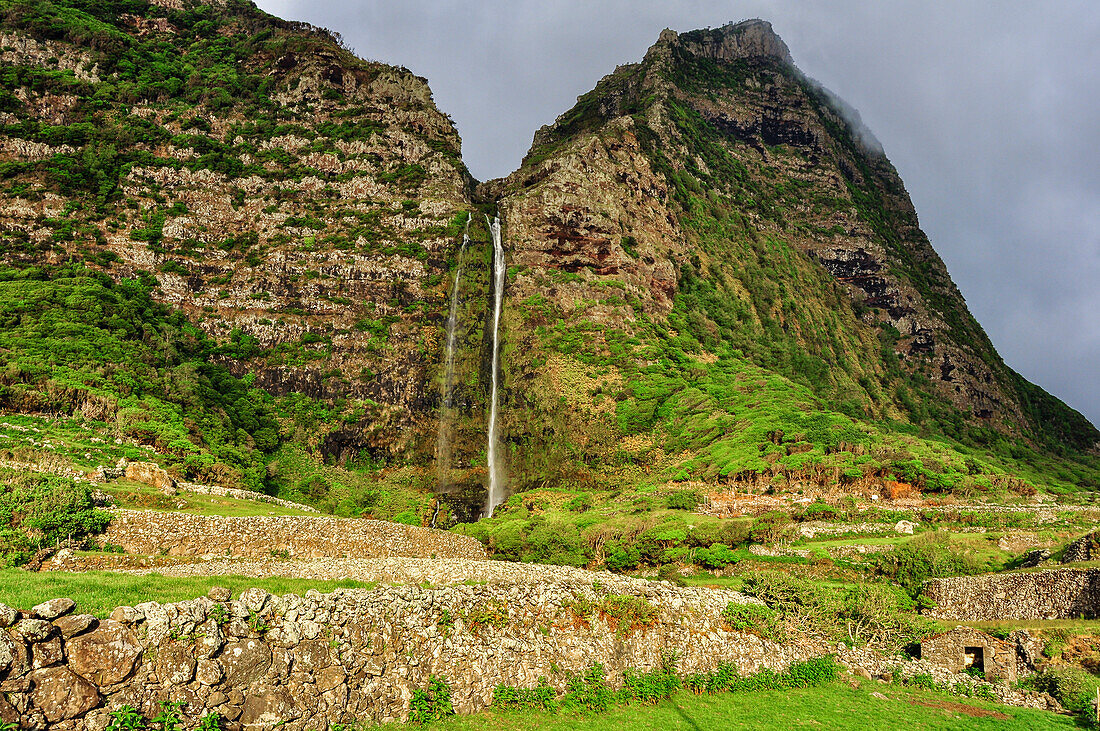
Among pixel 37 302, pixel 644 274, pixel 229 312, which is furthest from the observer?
pixel 644 274

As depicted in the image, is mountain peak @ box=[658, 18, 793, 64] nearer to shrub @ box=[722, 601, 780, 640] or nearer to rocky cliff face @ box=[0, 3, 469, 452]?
rocky cliff face @ box=[0, 3, 469, 452]

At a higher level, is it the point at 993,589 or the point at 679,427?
the point at 679,427

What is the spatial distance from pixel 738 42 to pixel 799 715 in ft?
606

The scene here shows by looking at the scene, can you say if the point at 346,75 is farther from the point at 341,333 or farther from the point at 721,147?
the point at 721,147

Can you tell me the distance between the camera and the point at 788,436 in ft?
176

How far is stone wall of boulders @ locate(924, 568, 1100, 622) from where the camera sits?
24.0 m

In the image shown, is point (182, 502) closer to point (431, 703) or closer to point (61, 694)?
point (431, 703)

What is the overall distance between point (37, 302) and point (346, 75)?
54.3 metres

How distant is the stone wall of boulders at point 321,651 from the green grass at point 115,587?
39.6 inches

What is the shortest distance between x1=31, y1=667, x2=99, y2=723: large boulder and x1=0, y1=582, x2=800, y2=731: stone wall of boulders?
2cm

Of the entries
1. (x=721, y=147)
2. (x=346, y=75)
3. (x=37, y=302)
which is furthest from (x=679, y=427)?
(x=721, y=147)

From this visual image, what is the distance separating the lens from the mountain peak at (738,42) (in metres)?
167

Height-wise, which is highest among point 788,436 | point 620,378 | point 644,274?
point 644,274

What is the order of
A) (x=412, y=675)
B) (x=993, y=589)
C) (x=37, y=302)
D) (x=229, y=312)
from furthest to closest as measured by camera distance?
(x=229, y=312), (x=37, y=302), (x=993, y=589), (x=412, y=675)
